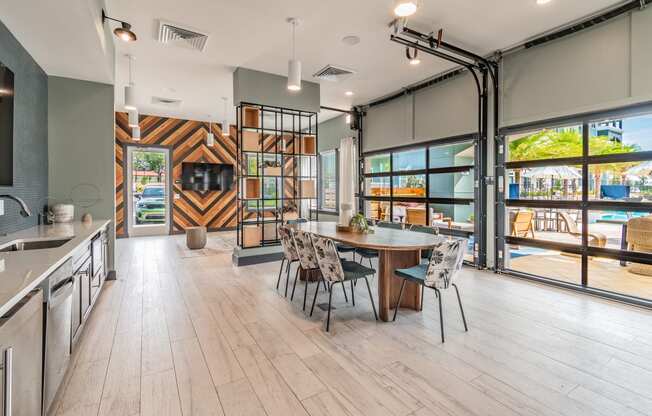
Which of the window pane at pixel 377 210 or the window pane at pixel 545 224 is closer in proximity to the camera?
the window pane at pixel 545 224

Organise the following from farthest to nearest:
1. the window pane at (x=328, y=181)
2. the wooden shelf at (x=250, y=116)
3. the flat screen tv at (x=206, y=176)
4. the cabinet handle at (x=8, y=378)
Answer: the flat screen tv at (x=206, y=176) → the window pane at (x=328, y=181) → the wooden shelf at (x=250, y=116) → the cabinet handle at (x=8, y=378)

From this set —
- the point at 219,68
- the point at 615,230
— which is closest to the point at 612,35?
the point at 615,230

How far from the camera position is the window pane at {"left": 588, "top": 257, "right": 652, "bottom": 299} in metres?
3.66

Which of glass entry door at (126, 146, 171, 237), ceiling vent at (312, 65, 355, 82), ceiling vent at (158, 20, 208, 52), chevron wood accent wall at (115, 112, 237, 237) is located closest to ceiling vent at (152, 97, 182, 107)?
chevron wood accent wall at (115, 112, 237, 237)

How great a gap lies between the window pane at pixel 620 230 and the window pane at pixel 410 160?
2.79 meters

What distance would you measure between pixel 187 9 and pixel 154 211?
6.60 meters

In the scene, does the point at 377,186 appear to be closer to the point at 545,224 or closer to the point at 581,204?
the point at 545,224

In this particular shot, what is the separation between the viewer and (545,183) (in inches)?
169

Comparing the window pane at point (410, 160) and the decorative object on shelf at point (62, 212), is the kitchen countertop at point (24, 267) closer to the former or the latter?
the decorative object on shelf at point (62, 212)

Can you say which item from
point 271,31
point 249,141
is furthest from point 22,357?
point 249,141

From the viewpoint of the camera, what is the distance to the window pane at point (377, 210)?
7078 mm

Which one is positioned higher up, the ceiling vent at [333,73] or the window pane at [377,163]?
the ceiling vent at [333,73]

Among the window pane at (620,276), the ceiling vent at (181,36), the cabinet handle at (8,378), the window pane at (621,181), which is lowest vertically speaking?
the window pane at (620,276)

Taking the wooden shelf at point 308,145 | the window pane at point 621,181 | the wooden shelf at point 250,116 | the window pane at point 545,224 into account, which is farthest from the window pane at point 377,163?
the window pane at point 621,181
